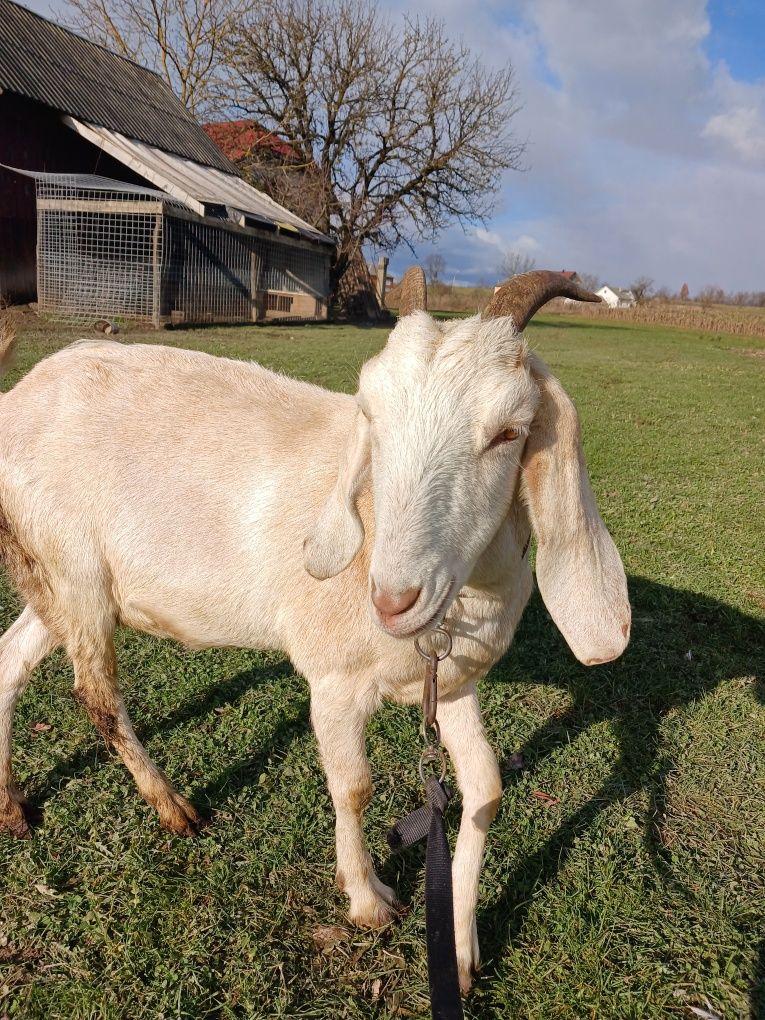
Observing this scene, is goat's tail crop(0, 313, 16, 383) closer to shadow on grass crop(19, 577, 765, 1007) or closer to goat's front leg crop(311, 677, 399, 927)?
shadow on grass crop(19, 577, 765, 1007)

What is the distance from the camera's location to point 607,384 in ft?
40.2

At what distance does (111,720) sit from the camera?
2432mm

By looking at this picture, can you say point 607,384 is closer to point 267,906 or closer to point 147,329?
point 147,329

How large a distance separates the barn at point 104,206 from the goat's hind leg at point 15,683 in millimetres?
11167

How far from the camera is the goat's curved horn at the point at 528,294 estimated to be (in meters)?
1.83

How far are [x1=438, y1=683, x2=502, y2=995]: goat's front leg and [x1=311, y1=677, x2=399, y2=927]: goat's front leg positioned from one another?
0.25m

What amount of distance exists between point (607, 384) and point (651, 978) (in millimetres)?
11320

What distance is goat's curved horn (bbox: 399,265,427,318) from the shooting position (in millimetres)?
2064

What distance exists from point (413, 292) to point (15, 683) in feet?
6.49

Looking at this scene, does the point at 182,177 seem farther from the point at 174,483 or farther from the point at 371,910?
the point at 371,910

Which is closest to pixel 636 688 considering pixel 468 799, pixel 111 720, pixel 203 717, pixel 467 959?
pixel 468 799

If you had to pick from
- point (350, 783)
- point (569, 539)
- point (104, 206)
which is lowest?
point (350, 783)

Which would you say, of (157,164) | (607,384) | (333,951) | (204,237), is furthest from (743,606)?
(157,164)

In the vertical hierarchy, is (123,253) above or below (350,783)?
above
